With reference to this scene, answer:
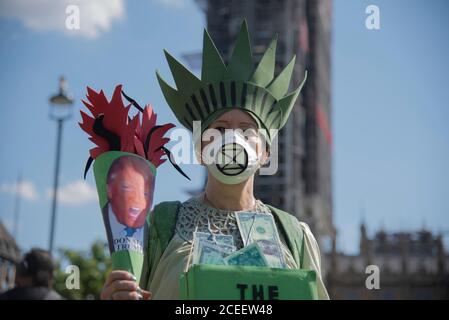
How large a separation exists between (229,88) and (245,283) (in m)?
1.17

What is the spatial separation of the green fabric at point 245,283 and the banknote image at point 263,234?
0.31 m

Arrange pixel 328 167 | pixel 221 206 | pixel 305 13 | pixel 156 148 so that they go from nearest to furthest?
pixel 156 148, pixel 221 206, pixel 305 13, pixel 328 167

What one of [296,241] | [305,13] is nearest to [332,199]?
[305,13]

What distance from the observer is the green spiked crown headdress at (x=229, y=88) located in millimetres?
4145

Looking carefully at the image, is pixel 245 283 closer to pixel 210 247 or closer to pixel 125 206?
pixel 210 247

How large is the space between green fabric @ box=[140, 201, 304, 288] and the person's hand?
482 millimetres

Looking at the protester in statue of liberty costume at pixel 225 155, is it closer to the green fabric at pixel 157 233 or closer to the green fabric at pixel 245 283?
the green fabric at pixel 157 233

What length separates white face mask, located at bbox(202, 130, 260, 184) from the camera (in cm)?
395

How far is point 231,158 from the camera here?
156 inches

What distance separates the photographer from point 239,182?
4090 mm

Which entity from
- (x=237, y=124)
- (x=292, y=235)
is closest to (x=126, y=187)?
(x=237, y=124)

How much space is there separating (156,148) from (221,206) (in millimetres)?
502
